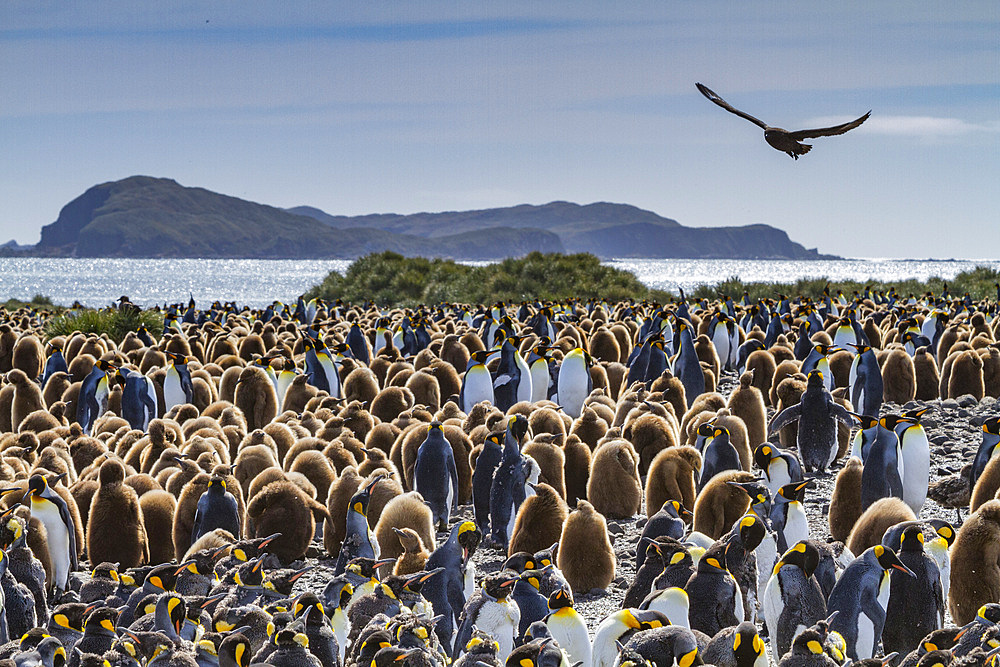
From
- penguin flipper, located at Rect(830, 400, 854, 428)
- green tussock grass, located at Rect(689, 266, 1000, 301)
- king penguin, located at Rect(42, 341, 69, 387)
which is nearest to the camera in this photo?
penguin flipper, located at Rect(830, 400, 854, 428)

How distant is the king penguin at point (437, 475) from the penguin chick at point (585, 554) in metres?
1.63

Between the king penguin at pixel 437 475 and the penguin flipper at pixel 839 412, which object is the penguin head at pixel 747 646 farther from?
the penguin flipper at pixel 839 412

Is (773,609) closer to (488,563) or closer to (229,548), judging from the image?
(488,563)

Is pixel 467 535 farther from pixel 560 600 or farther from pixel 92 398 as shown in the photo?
pixel 92 398

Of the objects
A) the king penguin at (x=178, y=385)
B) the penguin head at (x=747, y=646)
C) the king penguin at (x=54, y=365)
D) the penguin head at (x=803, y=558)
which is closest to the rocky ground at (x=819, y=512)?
the penguin head at (x=803, y=558)

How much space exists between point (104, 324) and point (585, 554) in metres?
15.6

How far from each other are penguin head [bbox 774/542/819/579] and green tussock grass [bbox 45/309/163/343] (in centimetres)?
1608

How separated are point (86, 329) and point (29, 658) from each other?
52.2ft

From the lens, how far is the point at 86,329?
19.0 metres

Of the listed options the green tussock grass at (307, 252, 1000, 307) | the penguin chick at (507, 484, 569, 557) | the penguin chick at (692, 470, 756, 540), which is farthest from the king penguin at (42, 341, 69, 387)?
the green tussock grass at (307, 252, 1000, 307)

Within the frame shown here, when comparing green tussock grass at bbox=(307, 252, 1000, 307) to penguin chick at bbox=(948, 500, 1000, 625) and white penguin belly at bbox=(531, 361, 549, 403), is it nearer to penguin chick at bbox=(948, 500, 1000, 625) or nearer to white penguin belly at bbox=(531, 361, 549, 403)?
white penguin belly at bbox=(531, 361, 549, 403)

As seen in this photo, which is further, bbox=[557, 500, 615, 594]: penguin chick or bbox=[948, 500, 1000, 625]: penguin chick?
bbox=[557, 500, 615, 594]: penguin chick

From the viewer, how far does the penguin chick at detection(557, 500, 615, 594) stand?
19.7 feet

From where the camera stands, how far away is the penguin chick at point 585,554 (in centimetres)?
601
